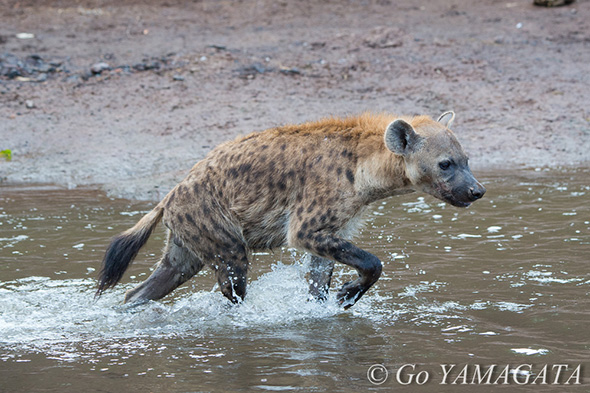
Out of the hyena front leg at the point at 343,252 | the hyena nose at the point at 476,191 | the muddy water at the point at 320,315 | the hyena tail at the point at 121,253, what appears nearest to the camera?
the muddy water at the point at 320,315

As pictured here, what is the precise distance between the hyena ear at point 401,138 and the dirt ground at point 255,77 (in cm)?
335

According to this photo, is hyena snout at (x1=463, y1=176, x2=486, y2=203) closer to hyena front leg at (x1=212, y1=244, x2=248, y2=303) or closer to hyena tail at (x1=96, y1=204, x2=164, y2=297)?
hyena front leg at (x1=212, y1=244, x2=248, y2=303)

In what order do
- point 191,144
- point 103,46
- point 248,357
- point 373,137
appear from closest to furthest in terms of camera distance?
point 248,357 → point 373,137 → point 191,144 → point 103,46

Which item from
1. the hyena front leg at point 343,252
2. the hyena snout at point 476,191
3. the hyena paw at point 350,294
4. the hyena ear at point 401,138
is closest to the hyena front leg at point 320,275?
the hyena paw at point 350,294

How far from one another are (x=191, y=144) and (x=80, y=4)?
4.66 metres

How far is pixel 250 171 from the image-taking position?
4016mm

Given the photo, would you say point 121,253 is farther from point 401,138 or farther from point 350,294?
point 401,138

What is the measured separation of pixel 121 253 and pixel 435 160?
5.37 feet

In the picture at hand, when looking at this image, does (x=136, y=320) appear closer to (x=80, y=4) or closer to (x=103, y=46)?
(x=103, y=46)

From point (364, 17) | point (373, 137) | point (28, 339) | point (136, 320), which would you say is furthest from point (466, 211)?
point (364, 17)

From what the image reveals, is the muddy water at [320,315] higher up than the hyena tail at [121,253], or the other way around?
the hyena tail at [121,253]

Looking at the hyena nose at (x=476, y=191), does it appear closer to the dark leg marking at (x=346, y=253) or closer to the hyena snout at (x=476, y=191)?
the hyena snout at (x=476, y=191)

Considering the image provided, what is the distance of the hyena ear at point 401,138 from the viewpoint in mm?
3754

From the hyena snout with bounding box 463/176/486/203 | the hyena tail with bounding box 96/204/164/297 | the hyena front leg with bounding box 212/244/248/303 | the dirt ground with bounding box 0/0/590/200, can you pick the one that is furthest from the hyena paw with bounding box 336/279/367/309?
the dirt ground with bounding box 0/0/590/200
